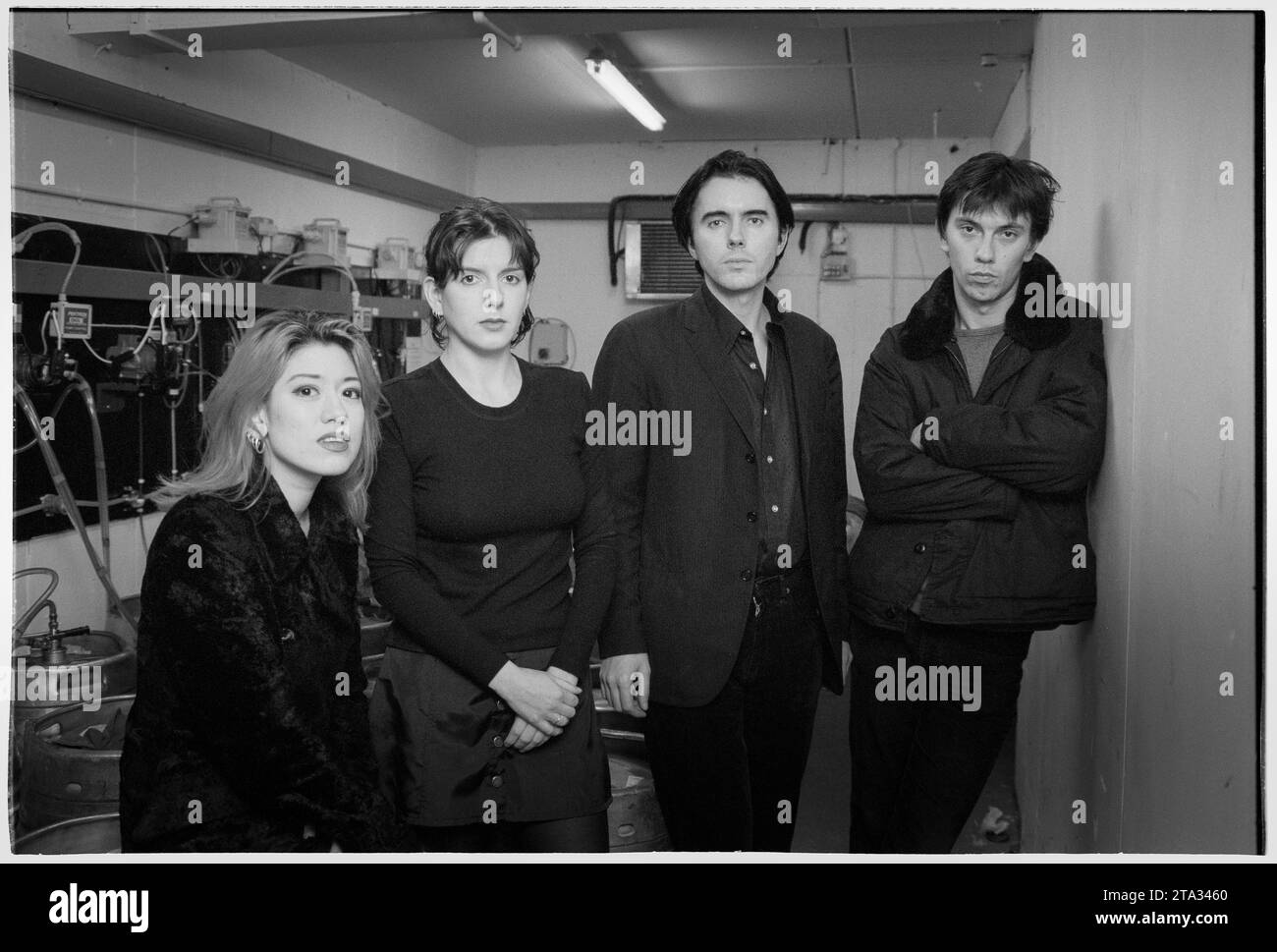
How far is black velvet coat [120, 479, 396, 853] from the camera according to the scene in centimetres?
147

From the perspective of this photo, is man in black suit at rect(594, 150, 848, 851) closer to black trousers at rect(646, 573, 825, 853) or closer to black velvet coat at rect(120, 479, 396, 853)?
black trousers at rect(646, 573, 825, 853)

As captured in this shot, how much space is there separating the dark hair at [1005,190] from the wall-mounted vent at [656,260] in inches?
19.6

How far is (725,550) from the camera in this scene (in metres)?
1.66

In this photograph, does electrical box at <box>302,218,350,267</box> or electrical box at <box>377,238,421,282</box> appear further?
electrical box at <box>302,218,350,267</box>

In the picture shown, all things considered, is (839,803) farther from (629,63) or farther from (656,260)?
(629,63)

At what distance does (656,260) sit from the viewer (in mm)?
1958

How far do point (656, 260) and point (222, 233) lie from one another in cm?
99

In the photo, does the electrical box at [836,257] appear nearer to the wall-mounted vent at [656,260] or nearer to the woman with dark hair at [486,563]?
the wall-mounted vent at [656,260]

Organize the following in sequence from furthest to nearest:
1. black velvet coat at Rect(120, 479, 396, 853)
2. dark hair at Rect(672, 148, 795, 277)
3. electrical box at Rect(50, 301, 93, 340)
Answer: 1. electrical box at Rect(50, 301, 93, 340)
2. dark hair at Rect(672, 148, 795, 277)
3. black velvet coat at Rect(120, 479, 396, 853)

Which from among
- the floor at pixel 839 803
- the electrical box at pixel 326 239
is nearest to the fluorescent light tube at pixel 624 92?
the electrical box at pixel 326 239

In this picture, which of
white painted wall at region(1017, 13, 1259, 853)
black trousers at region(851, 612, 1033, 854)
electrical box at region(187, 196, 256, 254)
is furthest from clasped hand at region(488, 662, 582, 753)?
electrical box at region(187, 196, 256, 254)

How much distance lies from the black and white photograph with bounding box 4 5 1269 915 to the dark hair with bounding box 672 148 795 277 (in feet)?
0.04
